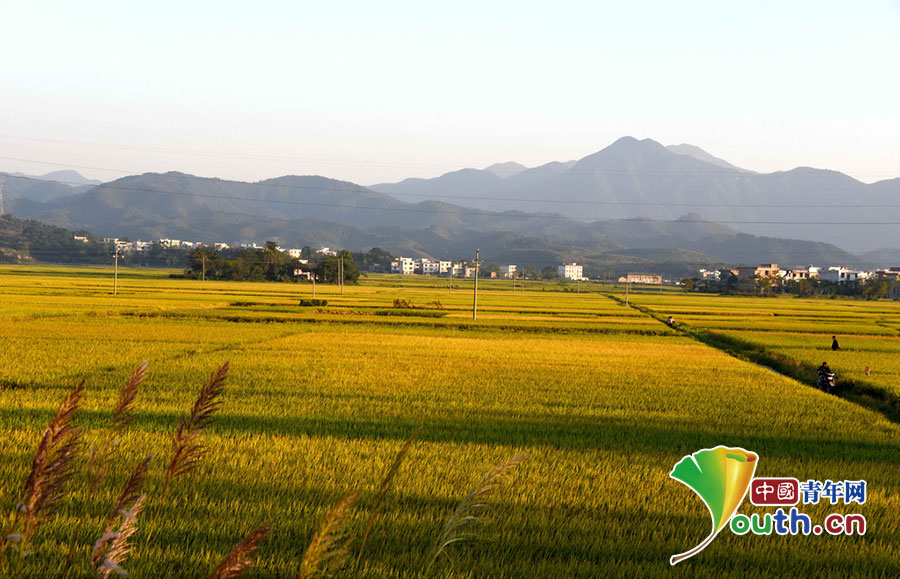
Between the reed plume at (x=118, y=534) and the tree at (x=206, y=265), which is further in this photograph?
the tree at (x=206, y=265)

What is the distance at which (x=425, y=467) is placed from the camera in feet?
33.9

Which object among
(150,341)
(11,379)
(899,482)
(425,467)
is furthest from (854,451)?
(150,341)

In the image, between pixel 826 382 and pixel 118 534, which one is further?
pixel 826 382

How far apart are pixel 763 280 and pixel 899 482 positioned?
156887 millimetres

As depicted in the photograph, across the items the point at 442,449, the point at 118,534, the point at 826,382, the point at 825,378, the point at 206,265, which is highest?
the point at 118,534

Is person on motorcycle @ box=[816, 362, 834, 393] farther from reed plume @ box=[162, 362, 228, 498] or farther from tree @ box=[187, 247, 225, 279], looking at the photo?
tree @ box=[187, 247, 225, 279]

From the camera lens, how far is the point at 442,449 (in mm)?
11766

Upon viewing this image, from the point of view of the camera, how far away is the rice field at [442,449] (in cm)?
684

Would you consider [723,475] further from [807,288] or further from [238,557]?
[807,288]

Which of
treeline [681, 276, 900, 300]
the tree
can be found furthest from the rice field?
treeline [681, 276, 900, 300]

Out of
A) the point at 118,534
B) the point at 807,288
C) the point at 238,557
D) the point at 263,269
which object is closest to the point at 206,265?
the point at 263,269

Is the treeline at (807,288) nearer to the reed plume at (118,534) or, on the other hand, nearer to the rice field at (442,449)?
the rice field at (442,449)

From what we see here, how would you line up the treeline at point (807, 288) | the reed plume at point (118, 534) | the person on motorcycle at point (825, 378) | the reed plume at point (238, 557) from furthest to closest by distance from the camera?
the treeline at point (807, 288) < the person on motorcycle at point (825, 378) < the reed plume at point (118, 534) < the reed plume at point (238, 557)

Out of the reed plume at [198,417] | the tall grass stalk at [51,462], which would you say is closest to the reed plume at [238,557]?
the reed plume at [198,417]
